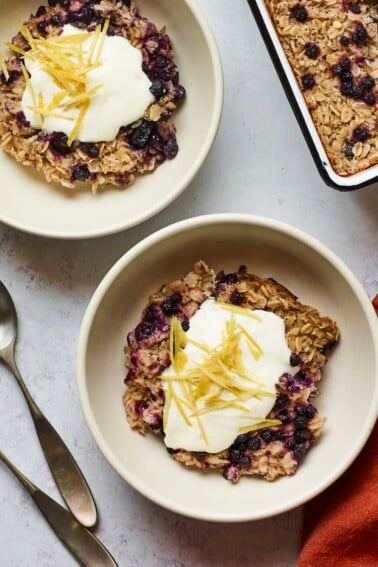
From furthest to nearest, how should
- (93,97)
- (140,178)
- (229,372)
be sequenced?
1. (140,178)
2. (93,97)
3. (229,372)

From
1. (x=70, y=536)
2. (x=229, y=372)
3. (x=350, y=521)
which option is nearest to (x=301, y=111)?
(x=229, y=372)

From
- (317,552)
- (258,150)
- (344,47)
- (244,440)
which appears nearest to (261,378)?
(244,440)

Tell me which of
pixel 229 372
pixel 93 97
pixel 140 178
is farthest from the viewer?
pixel 140 178

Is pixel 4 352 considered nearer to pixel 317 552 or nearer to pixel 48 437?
pixel 48 437

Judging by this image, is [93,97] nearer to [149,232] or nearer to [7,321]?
[149,232]

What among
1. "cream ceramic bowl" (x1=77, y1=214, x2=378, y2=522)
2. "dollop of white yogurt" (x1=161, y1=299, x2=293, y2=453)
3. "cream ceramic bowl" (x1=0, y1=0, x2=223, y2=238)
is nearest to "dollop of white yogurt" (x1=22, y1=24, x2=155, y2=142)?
"cream ceramic bowl" (x1=0, y1=0, x2=223, y2=238)

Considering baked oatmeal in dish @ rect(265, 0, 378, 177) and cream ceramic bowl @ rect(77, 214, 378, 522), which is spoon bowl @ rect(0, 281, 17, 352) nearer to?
cream ceramic bowl @ rect(77, 214, 378, 522)
